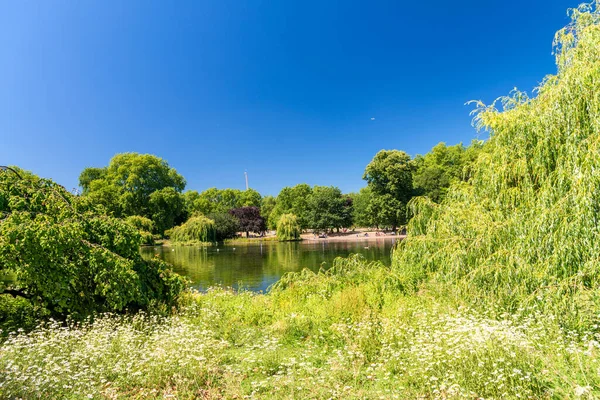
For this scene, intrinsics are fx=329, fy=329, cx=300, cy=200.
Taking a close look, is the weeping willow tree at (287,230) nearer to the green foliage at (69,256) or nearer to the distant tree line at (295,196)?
the distant tree line at (295,196)

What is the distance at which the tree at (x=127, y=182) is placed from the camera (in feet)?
170

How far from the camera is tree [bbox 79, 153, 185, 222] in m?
51.7

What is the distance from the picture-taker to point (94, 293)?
729 cm

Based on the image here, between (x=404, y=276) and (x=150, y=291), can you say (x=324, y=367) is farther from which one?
(x=150, y=291)

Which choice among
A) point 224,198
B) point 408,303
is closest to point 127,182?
point 224,198

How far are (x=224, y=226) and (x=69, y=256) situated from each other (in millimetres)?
45495

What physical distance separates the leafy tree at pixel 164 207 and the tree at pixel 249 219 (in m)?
10.2

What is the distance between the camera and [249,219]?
59.1 m

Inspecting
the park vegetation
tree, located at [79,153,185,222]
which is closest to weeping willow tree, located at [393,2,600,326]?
the park vegetation

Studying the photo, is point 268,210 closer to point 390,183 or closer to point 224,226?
point 224,226

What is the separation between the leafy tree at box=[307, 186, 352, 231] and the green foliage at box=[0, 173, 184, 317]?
46.1 meters

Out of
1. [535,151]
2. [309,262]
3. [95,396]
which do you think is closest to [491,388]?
[95,396]

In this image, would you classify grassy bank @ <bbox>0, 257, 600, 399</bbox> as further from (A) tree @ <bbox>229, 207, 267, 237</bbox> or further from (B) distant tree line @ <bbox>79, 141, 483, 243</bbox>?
(A) tree @ <bbox>229, 207, 267, 237</bbox>

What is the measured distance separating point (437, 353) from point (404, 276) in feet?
14.5
